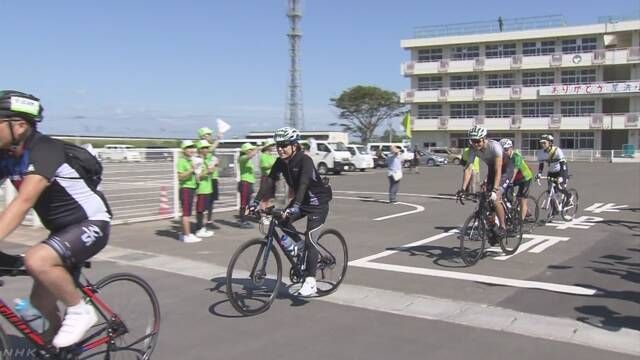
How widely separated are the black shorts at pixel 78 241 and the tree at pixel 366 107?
7382 centimetres

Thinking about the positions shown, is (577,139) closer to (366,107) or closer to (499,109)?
(499,109)

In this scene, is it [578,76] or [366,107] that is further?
[366,107]

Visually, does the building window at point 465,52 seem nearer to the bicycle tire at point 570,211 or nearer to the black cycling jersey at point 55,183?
the bicycle tire at point 570,211

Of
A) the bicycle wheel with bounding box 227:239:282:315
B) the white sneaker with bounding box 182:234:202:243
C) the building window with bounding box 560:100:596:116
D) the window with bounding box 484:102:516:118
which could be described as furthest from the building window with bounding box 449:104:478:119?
the bicycle wheel with bounding box 227:239:282:315

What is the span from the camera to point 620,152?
188 ft

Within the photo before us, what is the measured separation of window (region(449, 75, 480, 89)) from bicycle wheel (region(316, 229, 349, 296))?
64.0 metres

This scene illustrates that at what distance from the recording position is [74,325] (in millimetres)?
3732

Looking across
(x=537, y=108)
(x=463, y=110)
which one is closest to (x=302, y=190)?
(x=537, y=108)

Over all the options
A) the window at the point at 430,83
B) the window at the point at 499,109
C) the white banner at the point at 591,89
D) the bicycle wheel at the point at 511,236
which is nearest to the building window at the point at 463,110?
the window at the point at 499,109

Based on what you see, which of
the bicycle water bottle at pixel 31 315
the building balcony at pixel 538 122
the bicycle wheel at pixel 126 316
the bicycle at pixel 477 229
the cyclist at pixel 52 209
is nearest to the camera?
the cyclist at pixel 52 209

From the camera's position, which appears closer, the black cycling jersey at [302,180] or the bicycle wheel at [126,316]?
the bicycle wheel at [126,316]

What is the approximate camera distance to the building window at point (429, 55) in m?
70.0

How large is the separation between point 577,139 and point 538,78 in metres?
7.81

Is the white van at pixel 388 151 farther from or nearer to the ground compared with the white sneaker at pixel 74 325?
farther from the ground
